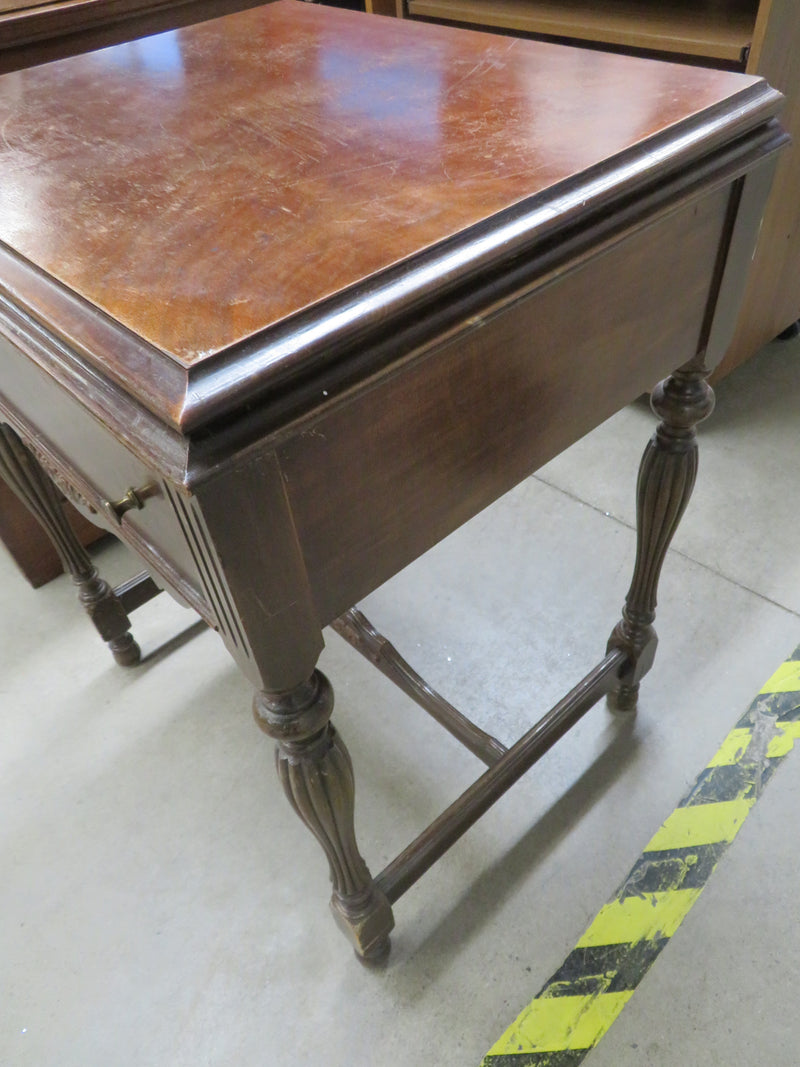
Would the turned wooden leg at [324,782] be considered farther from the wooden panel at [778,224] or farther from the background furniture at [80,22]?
the wooden panel at [778,224]

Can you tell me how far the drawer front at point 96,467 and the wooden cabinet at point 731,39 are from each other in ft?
3.47

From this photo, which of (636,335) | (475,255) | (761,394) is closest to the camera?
(475,255)

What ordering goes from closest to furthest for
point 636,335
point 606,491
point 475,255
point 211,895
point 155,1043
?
point 475,255, point 636,335, point 155,1043, point 211,895, point 606,491

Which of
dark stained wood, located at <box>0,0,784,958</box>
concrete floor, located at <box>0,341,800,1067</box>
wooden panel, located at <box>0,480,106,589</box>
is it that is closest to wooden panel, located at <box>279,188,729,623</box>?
dark stained wood, located at <box>0,0,784,958</box>

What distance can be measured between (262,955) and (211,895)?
0.11m

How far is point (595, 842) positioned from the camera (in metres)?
1.03

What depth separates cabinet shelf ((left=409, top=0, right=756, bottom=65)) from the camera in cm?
123

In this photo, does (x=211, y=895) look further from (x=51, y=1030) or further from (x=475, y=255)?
(x=475, y=255)

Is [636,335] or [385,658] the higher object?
[636,335]

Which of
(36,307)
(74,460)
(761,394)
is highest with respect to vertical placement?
(36,307)

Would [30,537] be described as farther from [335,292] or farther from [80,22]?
[335,292]

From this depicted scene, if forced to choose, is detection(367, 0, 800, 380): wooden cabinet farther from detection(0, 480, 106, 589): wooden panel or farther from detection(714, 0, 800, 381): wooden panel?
detection(0, 480, 106, 589): wooden panel

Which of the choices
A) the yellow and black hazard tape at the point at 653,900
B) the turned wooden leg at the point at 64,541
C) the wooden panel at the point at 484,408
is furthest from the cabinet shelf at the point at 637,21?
the turned wooden leg at the point at 64,541

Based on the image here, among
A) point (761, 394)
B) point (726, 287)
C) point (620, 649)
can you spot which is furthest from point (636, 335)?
point (761, 394)
